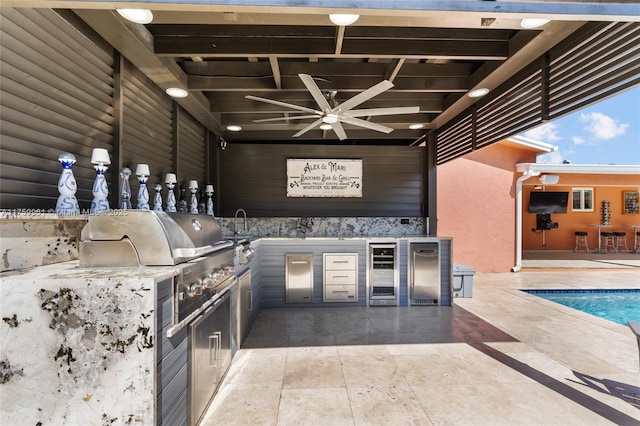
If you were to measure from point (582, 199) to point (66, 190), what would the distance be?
15.3 m

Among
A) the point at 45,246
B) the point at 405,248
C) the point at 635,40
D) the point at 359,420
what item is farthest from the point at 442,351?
the point at 45,246

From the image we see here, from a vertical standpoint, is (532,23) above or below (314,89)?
above

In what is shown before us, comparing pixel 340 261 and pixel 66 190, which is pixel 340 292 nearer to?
pixel 340 261

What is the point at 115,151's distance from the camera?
2346 millimetres

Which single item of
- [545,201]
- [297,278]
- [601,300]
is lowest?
[601,300]

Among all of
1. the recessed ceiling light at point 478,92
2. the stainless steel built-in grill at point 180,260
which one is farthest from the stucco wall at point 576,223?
the stainless steel built-in grill at point 180,260

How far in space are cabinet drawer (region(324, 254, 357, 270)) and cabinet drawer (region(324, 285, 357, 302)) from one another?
0.96 feet

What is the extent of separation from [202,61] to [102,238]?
243 centimetres

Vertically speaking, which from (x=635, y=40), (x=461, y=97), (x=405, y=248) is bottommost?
(x=405, y=248)

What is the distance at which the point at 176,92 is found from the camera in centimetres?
316

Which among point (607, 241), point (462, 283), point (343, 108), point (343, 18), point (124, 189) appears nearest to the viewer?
point (343, 18)

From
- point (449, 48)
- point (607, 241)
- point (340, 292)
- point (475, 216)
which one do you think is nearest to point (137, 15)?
point (449, 48)

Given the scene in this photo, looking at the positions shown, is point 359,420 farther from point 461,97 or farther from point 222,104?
point 222,104

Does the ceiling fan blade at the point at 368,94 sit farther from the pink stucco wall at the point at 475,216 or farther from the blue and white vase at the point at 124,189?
the pink stucco wall at the point at 475,216
